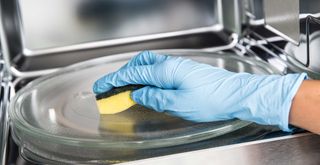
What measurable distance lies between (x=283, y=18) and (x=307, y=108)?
0.34 m

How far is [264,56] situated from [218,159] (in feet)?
1.56

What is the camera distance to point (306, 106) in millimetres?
777

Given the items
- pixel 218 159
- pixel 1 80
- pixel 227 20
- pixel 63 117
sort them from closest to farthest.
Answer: pixel 218 159
pixel 63 117
pixel 1 80
pixel 227 20

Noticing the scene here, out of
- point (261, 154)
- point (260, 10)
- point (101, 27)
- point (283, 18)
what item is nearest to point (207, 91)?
point (261, 154)

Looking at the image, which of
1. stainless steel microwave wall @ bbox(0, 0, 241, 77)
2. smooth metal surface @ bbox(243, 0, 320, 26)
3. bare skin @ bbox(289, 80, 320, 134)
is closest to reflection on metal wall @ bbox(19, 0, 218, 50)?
stainless steel microwave wall @ bbox(0, 0, 241, 77)

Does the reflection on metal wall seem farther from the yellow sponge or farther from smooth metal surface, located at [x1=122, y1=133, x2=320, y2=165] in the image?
smooth metal surface, located at [x1=122, y1=133, x2=320, y2=165]

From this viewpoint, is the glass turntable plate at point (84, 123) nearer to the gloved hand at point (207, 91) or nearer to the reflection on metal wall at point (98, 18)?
the gloved hand at point (207, 91)

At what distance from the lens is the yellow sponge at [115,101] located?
34.5 inches

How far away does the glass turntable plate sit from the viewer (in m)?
0.78

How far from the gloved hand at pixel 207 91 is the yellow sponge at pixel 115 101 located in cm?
1

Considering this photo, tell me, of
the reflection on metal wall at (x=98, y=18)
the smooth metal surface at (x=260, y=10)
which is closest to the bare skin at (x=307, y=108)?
the smooth metal surface at (x=260, y=10)

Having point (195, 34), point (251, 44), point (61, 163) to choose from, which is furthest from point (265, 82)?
point (195, 34)

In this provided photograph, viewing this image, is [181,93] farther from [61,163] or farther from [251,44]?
[251,44]

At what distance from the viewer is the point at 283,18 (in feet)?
3.51
